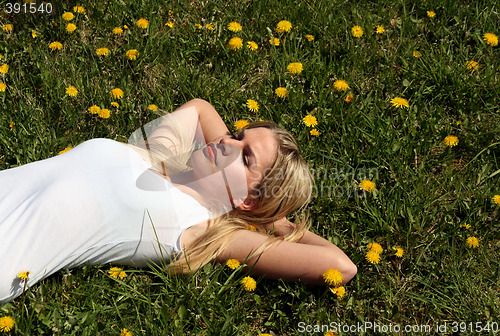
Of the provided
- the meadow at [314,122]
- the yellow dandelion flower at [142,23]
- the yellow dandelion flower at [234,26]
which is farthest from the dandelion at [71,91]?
the yellow dandelion flower at [234,26]

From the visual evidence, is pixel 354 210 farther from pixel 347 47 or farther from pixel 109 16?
pixel 109 16

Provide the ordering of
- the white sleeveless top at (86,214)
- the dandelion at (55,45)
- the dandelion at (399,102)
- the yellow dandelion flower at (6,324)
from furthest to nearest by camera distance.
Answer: the dandelion at (55,45), the dandelion at (399,102), the white sleeveless top at (86,214), the yellow dandelion flower at (6,324)

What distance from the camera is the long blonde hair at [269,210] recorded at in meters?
2.41

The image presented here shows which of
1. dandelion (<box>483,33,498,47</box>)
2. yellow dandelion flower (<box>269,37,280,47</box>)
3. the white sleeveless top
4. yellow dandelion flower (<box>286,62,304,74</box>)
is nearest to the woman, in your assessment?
the white sleeveless top

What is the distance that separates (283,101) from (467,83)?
1.23 m

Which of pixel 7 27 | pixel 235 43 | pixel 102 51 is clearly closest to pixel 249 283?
pixel 235 43

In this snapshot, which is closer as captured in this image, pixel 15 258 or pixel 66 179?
pixel 15 258

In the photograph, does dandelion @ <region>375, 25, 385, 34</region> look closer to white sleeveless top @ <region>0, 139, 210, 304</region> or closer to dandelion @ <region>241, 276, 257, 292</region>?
white sleeveless top @ <region>0, 139, 210, 304</region>

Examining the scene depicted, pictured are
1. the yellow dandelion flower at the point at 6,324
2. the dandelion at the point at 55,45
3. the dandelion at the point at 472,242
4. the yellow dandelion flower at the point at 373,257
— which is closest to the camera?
the yellow dandelion flower at the point at 6,324

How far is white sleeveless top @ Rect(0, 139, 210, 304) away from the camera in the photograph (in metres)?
2.20

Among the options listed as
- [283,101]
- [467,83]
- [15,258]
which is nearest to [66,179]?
[15,258]

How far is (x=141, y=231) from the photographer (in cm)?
236

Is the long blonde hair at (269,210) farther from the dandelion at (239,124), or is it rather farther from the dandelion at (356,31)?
the dandelion at (356,31)

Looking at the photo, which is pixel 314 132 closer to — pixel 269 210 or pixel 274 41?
pixel 269 210
